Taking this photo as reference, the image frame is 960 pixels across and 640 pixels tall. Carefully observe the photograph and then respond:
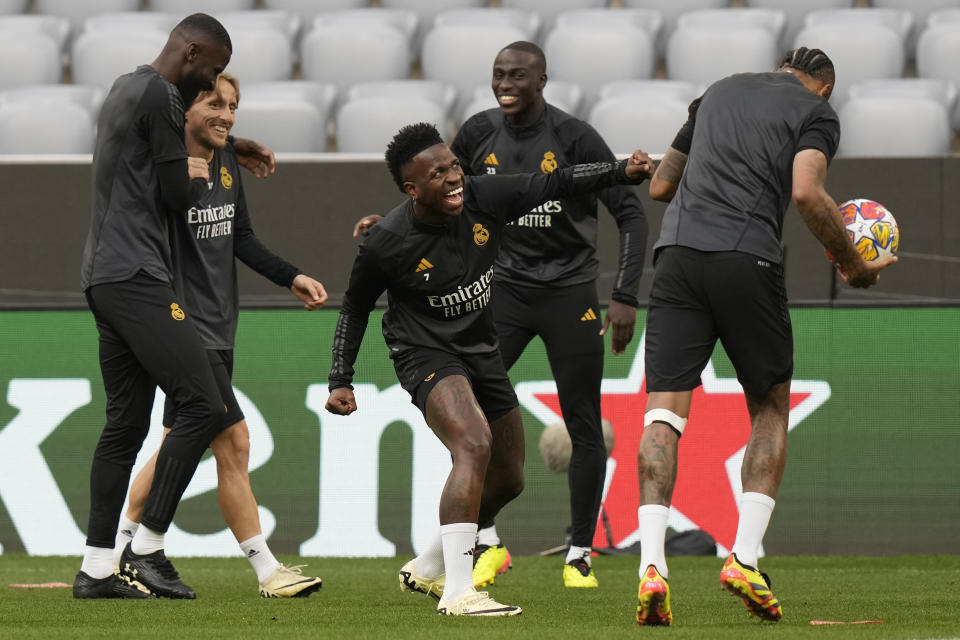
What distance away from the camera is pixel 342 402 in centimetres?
496

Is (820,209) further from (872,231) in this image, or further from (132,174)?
(132,174)

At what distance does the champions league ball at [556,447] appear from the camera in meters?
7.61

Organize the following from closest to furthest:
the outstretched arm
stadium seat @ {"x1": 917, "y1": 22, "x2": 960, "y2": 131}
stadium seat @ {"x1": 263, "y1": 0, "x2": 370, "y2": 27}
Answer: the outstretched arm → stadium seat @ {"x1": 917, "y1": 22, "x2": 960, "y2": 131} → stadium seat @ {"x1": 263, "y1": 0, "x2": 370, "y2": 27}

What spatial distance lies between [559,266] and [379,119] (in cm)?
354

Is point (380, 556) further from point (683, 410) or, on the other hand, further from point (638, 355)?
point (683, 410)

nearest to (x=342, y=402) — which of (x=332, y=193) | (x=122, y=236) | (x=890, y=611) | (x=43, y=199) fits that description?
(x=122, y=236)

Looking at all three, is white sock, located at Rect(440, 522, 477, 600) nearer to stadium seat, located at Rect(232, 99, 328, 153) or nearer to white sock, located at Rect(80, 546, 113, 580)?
white sock, located at Rect(80, 546, 113, 580)

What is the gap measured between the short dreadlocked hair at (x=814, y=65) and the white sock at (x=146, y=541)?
2849 millimetres

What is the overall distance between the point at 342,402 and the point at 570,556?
5.33 feet

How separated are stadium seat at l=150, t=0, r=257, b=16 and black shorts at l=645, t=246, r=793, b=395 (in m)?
7.80

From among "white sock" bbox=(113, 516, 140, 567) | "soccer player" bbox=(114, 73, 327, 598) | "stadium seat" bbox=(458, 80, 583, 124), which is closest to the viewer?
"soccer player" bbox=(114, 73, 327, 598)

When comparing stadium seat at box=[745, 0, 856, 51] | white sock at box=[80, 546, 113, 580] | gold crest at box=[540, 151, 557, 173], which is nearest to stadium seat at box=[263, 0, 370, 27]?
stadium seat at box=[745, 0, 856, 51]

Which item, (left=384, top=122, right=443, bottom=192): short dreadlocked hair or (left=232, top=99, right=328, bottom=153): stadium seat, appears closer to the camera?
(left=384, top=122, right=443, bottom=192): short dreadlocked hair

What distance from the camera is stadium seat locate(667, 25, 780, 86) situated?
10.2m
